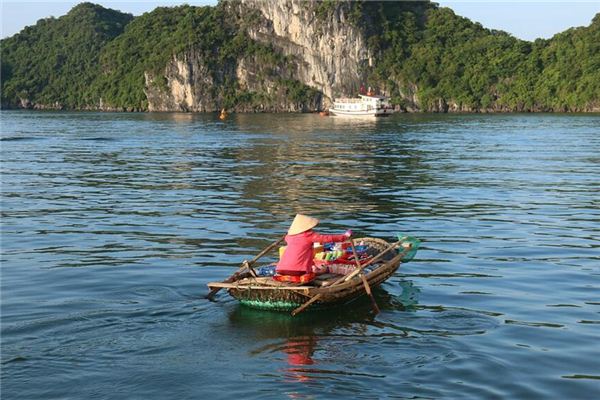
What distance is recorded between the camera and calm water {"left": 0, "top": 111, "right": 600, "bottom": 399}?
952 cm

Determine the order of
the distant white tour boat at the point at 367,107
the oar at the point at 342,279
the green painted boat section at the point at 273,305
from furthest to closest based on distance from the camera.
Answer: the distant white tour boat at the point at 367,107
the green painted boat section at the point at 273,305
the oar at the point at 342,279

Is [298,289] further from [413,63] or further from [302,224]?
[413,63]

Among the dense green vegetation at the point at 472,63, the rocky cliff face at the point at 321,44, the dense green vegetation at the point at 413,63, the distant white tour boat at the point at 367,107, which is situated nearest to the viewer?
the distant white tour boat at the point at 367,107

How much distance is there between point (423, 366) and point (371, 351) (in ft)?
2.82

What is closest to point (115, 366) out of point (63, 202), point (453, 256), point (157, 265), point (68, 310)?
point (68, 310)

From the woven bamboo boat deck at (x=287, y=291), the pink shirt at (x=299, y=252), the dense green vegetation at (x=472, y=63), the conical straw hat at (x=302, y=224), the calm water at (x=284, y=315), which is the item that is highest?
the dense green vegetation at (x=472, y=63)

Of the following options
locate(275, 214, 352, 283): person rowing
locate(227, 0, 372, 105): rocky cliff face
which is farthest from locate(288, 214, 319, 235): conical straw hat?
locate(227, 0, 372, 105): rocky cliff face

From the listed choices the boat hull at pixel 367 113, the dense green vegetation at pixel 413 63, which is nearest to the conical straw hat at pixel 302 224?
the boat hull at pixel 367 113

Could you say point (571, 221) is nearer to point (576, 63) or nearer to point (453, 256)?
point (453, 256)

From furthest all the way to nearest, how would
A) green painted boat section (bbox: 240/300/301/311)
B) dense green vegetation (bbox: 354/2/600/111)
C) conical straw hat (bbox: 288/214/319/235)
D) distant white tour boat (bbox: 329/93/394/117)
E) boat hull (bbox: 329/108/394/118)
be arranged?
1. dense green vegetation (bbox: 354/2/600/111)
2. boat hull (bbox: 329/108/394/118)
3. distant white tour boat (bbox: 329/93/394/117)
4. conical straw hat (bbox: 288/214/319/235)
5. green painted boat section (bbox: 240/300/301/311)

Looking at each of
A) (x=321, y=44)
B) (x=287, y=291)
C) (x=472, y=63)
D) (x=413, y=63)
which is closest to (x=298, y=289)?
(x=287, y=291)

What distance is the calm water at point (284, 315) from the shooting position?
31.2 feet

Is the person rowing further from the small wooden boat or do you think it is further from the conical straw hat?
the small wooden boat

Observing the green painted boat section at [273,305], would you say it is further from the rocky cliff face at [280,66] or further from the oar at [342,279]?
the rocky cliff face at [280,66]
